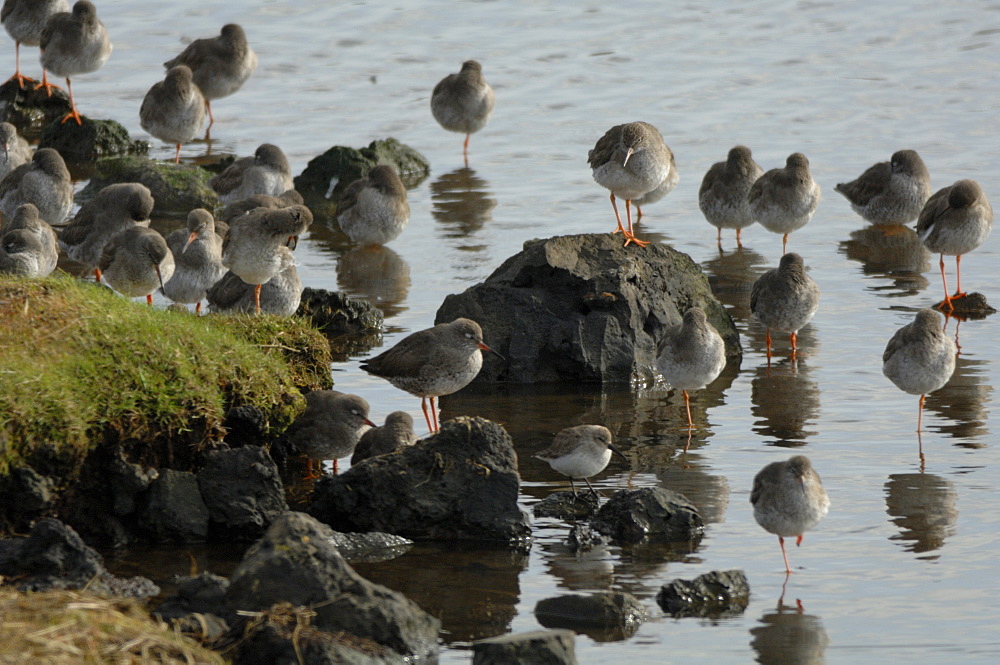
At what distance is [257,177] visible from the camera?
18703 millimetres

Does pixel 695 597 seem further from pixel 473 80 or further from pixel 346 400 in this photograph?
pixel 473 80

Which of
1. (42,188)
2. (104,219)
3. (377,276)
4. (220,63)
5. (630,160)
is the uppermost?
(220,63)

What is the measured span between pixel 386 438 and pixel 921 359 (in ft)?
14.7

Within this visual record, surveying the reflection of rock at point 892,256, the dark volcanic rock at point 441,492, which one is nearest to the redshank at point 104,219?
the dark volcanic rock at point 441,492

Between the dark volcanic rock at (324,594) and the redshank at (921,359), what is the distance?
5.62 metres

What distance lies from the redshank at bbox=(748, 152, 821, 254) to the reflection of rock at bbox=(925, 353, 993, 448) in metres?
3.94

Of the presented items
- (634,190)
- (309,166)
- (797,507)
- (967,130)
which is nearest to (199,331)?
(797,507)

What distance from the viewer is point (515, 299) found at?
13.5 meters

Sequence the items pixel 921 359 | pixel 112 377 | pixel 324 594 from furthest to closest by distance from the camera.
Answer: pixel 921 359
pixel 112 377
pixel 324 594

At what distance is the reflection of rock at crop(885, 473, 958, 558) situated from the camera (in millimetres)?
9414

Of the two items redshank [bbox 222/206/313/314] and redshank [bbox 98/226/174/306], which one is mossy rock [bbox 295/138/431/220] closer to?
redshank [bbox 98/226/174/306]

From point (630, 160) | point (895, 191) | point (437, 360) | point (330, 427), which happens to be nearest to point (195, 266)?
point (437, 360)

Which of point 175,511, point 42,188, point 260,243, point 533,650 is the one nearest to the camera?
point 533,650

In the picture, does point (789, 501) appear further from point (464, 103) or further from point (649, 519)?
point (464, 103)
